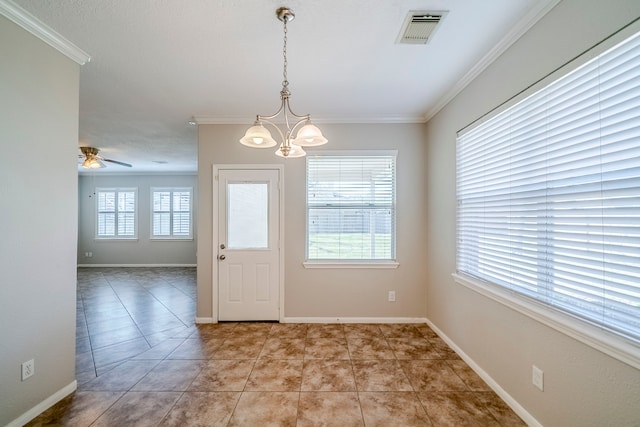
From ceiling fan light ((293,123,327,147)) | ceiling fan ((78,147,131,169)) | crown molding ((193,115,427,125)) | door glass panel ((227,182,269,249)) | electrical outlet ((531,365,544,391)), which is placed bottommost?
electrical outlet ((531,365,544,391))

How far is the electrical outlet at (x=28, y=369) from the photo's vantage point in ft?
5.80

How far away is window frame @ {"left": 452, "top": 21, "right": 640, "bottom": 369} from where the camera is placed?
3.98 feet

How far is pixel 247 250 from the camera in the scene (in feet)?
11.6

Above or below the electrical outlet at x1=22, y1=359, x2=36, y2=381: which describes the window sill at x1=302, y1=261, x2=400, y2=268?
above

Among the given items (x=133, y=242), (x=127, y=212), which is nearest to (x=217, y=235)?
(x=133, y=242)

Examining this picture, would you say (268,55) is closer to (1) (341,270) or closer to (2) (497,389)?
(1) (341,270)

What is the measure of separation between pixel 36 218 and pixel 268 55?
2065mm

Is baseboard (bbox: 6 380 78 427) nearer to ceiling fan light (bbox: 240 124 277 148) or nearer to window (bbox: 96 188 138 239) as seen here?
ceiling fan light (bbox: 240 124 277 148)

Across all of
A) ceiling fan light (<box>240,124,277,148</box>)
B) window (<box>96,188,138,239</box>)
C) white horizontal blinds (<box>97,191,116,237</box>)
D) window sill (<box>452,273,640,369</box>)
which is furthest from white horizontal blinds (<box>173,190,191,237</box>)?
window sill (<box>452,273,640,369</box>)

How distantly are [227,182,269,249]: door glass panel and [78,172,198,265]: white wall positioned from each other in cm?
479

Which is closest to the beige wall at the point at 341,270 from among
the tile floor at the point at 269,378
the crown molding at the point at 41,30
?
the tile floor at the point at 269,378

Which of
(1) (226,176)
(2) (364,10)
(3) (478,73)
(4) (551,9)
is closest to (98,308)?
(1) (226,176)

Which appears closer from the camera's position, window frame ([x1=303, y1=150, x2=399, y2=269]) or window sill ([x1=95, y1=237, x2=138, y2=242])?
window frame ([x1=303, y1=150, x2=399, y2=269])

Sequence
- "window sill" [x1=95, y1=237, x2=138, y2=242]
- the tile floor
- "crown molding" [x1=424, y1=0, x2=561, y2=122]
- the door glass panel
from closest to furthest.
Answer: "crown molding" [x1=424, y1=0, x2=561, y2=122] → the tile floor → the door glass panel → "window sill" [x1=95, y1=237, x2=138, y2=242]
